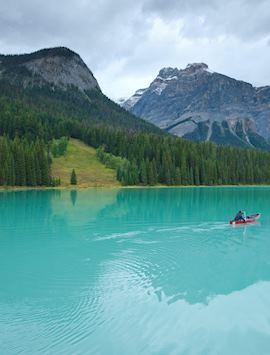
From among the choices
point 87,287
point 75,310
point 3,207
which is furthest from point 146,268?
point 3,207

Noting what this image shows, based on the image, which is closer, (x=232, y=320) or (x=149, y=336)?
(x=149, y=336)

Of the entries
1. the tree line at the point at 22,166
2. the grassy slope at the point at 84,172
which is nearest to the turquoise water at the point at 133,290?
the tree line at the point at 22,166

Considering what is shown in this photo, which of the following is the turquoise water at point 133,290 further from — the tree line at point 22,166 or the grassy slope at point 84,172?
the grassy slope at point 84,172

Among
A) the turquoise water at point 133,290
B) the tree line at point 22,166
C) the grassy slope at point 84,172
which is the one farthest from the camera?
the grassy slope at point 84,172

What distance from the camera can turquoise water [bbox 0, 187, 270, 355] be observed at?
74.5 ft

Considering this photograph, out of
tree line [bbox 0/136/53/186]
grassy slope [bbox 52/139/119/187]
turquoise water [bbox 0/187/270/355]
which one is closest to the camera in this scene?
turquoise water [bbox 0/187/270/355]

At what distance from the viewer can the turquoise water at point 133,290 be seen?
22.7m

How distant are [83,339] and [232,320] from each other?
33.5 feet

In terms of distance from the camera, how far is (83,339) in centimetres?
2248

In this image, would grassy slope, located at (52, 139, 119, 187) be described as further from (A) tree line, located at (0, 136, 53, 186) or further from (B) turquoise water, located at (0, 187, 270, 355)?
(B) turquoise water, located at (0, 187, 270, 355)

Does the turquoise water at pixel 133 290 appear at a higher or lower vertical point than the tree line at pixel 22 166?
lower

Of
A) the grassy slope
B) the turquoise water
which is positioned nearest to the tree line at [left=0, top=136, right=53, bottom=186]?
the grassy slope

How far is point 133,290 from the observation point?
102ft

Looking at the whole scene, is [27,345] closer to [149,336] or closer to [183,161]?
[149,336]
